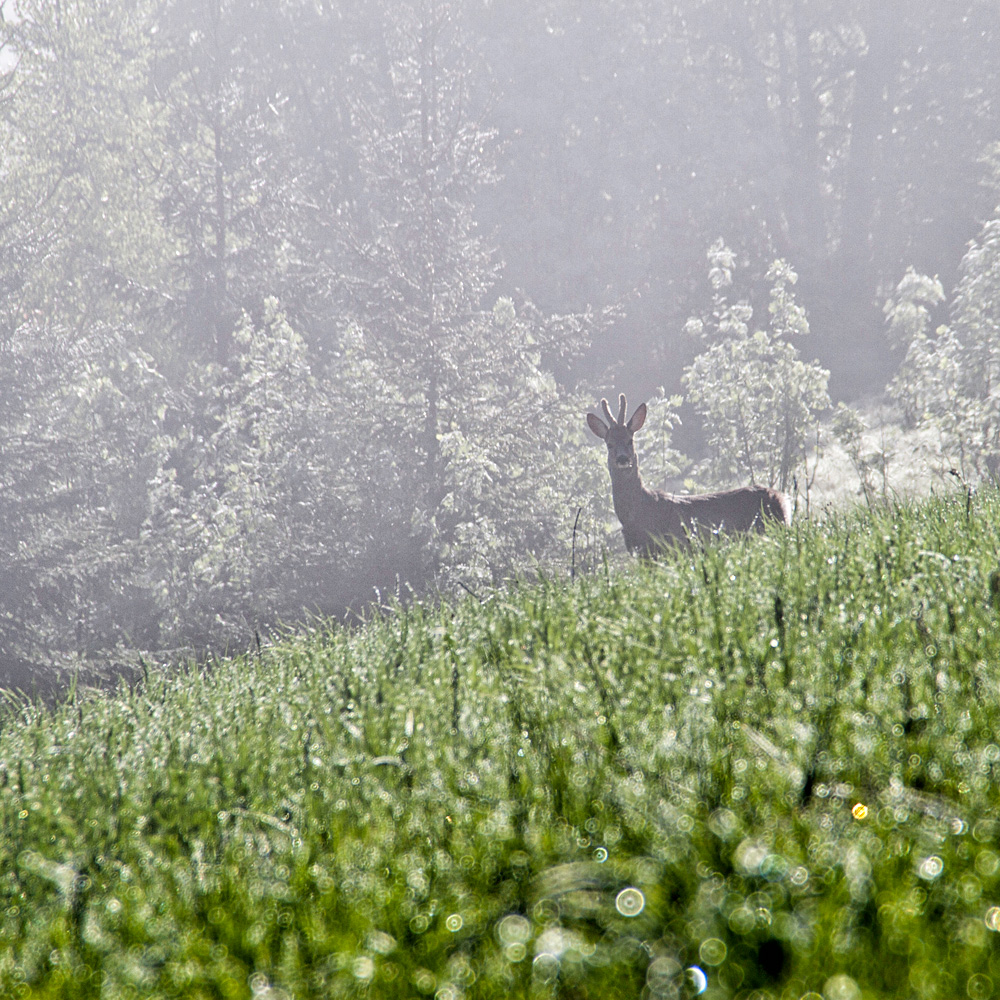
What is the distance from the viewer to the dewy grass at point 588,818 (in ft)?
3.94

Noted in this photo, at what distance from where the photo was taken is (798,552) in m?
4.06

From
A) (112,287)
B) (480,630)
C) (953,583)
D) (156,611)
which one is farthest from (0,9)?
(953,583)

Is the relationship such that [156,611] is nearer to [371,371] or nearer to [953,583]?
[371,371]

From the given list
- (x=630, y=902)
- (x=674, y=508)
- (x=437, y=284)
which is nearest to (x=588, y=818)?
(x=630, y=902)

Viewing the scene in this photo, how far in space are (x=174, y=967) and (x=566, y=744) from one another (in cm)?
105

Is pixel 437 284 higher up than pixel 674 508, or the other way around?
pixel 437 284

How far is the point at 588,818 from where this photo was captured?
1.69 meters

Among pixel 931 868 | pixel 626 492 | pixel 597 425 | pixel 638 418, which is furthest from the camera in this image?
pixel 597 425

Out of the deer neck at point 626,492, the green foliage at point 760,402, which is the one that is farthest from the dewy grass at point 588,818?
the green foliage at point 760,402

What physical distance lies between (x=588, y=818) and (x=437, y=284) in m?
18.6

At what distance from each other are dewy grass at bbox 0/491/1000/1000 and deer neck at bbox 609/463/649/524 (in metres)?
5.56

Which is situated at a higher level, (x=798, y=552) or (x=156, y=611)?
(x=798, y=552)

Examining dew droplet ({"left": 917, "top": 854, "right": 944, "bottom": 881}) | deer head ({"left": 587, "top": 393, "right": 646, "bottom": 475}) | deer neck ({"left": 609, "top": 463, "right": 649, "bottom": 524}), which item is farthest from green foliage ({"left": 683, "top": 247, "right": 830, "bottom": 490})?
dew droplet ({"left": 917, "top": 854, "right": 944, "bottom": 881})

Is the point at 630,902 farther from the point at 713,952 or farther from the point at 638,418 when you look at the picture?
the point at 638,418
